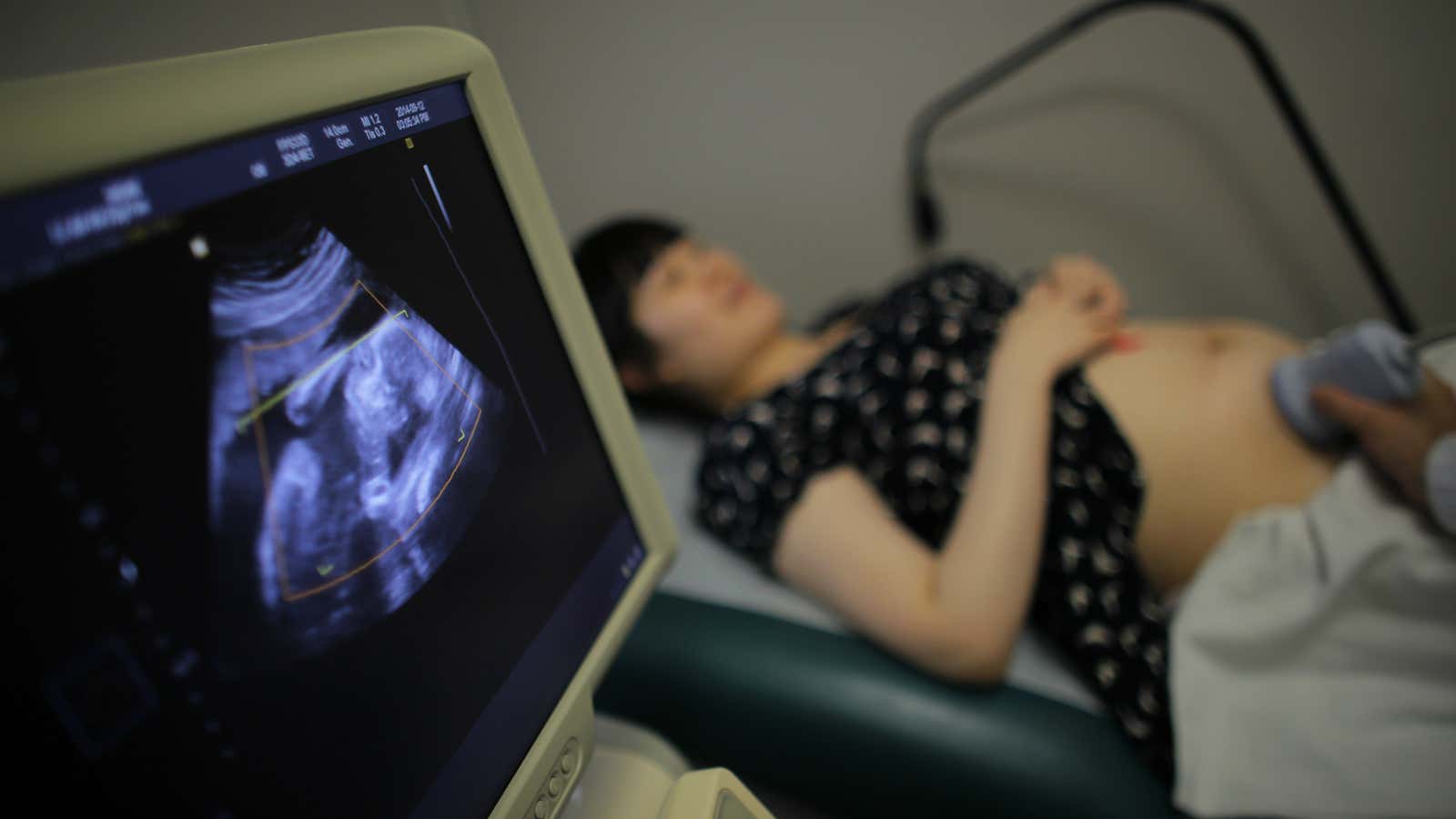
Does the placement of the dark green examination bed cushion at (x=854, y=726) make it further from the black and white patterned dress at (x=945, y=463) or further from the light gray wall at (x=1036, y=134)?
the light gray wall at (x=1036, y=134)

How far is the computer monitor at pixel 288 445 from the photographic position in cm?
26

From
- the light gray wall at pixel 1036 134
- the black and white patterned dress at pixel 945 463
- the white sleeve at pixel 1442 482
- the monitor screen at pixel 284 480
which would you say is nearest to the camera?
the monitor screen at pixel 284 480

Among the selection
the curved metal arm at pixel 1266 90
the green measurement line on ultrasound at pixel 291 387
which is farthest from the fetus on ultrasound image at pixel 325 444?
the curved metal arm at pixel 1266 90

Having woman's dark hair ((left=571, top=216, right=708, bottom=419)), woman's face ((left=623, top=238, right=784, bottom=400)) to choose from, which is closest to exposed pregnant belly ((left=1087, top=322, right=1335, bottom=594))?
woman's face ((left=623, top=238, right=784, bottom=400))

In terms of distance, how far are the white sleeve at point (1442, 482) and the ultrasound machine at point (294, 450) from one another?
74 centimetres

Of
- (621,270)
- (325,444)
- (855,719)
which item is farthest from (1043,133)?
(325,444)

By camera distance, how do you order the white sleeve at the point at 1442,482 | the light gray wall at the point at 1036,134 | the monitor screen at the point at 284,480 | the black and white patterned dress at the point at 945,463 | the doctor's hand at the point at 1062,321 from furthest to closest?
the light gray wall at the point at 1036,134
the doctor's hand at the point at 1062,321
the black and white patterned dress at the point at 945,463
the white sleeve at the point at 1442,482
the monitor screen at the point at 284,480

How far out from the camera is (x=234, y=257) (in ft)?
1.04

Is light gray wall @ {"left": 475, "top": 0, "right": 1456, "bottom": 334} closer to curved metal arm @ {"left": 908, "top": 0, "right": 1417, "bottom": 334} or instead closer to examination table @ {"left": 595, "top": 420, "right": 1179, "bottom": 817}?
curved metal arm @ {"left": 908, "top": 0, "right": 1417, "bottom": 334}

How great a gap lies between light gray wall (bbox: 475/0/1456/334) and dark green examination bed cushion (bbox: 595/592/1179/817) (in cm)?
74

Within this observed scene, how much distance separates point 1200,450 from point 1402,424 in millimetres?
193

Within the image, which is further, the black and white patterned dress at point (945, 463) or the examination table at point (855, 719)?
the black and white patterned dress at point (945, 463)

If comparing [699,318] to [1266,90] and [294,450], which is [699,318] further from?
[1266,90]

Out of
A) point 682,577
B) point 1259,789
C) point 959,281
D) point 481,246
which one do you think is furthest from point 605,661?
point 959,281
